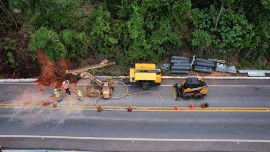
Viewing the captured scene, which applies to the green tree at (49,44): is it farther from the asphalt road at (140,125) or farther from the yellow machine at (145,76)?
the yellow machine at (145,76)

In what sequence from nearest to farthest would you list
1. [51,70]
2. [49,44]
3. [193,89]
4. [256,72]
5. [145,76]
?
[193,89], [145,76], [49,44], [51,70], [256,72]

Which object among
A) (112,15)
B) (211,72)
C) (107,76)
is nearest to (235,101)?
(211,72)

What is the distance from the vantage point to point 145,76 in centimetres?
1505

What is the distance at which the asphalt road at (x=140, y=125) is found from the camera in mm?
12211

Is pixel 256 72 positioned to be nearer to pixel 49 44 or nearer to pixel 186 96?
pixel 186 96

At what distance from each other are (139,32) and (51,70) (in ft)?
34.5

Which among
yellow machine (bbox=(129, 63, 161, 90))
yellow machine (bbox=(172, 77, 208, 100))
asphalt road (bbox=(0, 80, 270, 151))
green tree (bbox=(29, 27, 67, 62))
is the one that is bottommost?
asphalt road (bbox=(0, 80, 270, 151))

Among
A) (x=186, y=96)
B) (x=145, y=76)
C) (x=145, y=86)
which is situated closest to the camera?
(x=186, y=96)

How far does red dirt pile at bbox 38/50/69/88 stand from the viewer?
16797 mm

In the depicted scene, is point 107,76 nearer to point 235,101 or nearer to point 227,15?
point 235,101

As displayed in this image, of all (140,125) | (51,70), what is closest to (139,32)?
(140,125)

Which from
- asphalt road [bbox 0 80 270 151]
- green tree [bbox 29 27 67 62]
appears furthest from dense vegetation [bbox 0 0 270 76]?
asphalt road [bbox 0 80 270 151]

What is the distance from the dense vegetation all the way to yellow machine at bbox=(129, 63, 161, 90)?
106 inches

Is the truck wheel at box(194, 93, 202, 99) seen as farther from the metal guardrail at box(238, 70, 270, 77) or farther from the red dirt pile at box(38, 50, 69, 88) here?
the red dirt pile at box(38, 50, 69, 88)
